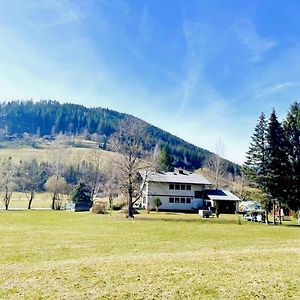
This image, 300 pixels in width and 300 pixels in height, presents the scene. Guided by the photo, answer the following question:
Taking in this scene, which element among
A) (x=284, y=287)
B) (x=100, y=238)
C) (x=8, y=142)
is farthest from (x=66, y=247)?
(x=8, y=142)

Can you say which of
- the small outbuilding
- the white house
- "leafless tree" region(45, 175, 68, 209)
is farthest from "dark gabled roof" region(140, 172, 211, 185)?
"leafless tree" region(45, 175, 68, 209)

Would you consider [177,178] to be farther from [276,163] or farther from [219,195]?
[276,163]

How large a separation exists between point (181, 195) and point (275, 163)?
969 inches

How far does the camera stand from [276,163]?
45812mm

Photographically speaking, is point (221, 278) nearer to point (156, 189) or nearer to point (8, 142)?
point (156, 189)

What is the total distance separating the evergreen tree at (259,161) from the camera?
45.4m

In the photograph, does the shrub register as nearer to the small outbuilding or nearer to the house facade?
the house facade

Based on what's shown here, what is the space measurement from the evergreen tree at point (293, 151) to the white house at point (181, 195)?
2063cm

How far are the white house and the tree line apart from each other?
20352 millimetres

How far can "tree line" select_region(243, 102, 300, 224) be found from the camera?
44969mm

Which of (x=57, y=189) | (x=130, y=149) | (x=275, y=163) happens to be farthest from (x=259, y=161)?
(x=57, y=189)

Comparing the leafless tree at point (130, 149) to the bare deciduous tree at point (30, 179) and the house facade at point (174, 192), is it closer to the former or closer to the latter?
the house facade at point (174, 192)

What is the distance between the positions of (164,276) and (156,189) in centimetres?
5380

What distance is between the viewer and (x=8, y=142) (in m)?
196
